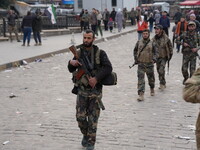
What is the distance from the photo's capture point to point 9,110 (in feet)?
25.5

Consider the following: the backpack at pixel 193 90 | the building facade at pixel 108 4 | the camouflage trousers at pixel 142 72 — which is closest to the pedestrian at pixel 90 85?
the backpack at pixel 193 90

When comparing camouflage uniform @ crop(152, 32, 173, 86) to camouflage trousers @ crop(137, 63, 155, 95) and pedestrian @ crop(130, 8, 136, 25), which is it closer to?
camouflage trousers @ crop(137, 63, 155, 95)

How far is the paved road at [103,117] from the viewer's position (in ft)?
18.8

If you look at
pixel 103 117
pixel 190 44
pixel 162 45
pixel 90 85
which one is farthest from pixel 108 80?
pixel 190 44

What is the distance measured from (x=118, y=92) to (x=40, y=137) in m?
3.75

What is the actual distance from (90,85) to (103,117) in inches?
88.5

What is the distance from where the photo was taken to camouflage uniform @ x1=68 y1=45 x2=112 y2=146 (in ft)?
16.7

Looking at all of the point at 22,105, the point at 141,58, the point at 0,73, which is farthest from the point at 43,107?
the point at 0,73

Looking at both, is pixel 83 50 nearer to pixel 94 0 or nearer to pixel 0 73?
pixel 0 73

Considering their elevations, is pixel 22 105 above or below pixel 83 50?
below

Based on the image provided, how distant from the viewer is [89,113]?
17.2 ft

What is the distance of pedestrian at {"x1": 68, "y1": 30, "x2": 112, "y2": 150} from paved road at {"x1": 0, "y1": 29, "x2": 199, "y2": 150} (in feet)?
1.49

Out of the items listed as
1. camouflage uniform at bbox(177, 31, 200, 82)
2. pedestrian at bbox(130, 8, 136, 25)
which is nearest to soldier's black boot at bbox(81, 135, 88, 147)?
camouflage uniform at bbox(177, 31, 200, 82)

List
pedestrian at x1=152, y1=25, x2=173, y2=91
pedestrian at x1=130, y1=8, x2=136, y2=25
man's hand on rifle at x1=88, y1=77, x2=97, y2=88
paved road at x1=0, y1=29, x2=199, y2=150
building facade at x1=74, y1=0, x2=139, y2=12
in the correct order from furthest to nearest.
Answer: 1. building facade at x1=74, y1=0, x2=139, y2=12
2. pedestrian at x1=130, y1=8, x2=136, y2=25
3. pedestrian at x1=152, y1=25, x2=173, y2=91
4. paved road at x1=0, y1=29, x2=199, y2=150
5. man's hand on rifle at x1=88, y1=77, x2=97, y2=88
